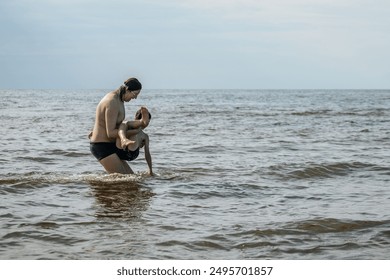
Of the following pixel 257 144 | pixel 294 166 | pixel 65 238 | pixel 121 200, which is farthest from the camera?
pixel 257 144

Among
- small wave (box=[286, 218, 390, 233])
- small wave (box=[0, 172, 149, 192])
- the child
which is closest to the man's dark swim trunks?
the child

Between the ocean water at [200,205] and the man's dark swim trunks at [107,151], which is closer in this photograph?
the ocean water at [200,205]

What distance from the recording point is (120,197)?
28.9 feet

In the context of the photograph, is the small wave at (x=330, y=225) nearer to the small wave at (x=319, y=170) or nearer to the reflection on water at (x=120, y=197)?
the reflection on water at (x=120, y=197)

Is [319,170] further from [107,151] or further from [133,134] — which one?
[107,151]

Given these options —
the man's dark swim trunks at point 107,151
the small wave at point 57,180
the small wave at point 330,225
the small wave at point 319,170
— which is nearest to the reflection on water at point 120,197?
the small wave at point 57,180

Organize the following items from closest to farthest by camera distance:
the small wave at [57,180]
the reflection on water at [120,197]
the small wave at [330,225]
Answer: the small wave at [330,225] < the reflection on water at [120,197] < the small wave at [57,180]

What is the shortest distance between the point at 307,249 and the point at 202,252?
103 cm

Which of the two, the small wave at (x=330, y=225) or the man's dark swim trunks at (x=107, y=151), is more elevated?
the man's dark swim trunks at (x=107, y=151)

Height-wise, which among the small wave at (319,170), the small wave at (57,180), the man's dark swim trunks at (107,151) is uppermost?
the man's dark swim trunks at (107,151)

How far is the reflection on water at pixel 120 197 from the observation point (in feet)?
25.7

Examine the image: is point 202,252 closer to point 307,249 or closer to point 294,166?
point 307,249
